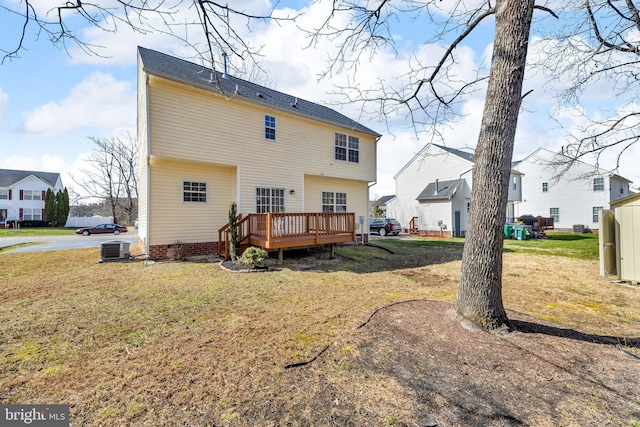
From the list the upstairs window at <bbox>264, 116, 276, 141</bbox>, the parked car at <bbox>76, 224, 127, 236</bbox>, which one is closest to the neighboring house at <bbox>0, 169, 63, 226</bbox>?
the parked car at <bbox>76, 224, 127, 236</bbox>

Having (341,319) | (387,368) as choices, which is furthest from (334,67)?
(387,368)

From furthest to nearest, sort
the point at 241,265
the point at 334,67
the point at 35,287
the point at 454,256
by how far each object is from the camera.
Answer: the point at 454,256 < the point at 241,265 < the point at 35,287 < the point at 334,67

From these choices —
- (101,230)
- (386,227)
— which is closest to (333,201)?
(386,227)

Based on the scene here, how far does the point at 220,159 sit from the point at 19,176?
137ft

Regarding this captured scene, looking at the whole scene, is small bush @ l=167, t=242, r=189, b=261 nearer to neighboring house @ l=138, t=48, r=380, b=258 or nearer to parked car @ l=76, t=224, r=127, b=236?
neighboring house @ l=138, t=48, r=380, b=258

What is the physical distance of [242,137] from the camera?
1034cm

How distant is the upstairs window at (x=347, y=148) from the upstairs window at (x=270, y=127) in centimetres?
331

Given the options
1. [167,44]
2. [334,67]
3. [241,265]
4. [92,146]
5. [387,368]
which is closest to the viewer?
[387,368]

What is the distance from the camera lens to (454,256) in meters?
11.2

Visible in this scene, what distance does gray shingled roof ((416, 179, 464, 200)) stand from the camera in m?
20.1

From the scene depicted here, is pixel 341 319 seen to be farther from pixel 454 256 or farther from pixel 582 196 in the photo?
pixel 582 196

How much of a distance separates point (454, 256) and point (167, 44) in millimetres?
11369

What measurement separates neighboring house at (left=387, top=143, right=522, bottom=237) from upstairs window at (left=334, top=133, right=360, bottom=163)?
6002 millimetres

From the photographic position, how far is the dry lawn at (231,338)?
2281 mm
